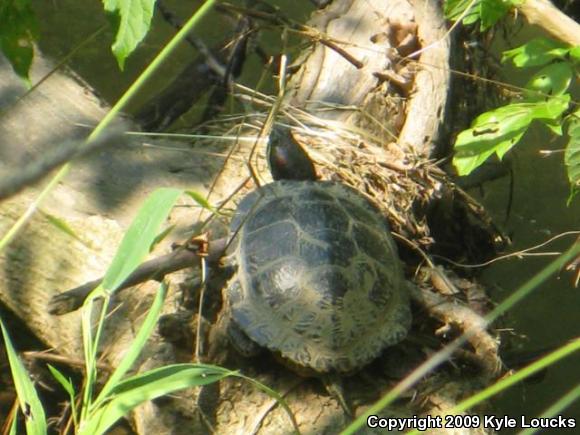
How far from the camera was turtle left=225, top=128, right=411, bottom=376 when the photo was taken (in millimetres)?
1976

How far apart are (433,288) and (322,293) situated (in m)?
0.48

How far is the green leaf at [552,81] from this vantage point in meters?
1.77

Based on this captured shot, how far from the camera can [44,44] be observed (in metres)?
4.29

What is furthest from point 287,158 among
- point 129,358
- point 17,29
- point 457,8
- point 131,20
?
point 129,358

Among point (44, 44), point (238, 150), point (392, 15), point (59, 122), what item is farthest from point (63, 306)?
point (44, 44)

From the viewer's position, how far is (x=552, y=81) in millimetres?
1777

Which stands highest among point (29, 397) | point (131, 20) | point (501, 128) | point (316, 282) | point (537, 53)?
point (131, 20)

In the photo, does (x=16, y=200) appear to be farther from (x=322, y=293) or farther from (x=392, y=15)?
→ (x=392, y=15)

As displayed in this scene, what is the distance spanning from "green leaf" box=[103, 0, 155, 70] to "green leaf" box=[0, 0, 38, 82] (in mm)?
336

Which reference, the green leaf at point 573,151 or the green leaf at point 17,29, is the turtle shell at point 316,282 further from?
the green leaf at point 17,29

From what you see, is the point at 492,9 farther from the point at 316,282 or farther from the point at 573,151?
the point at 316,282

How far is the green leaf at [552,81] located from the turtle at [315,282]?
0.56 metres

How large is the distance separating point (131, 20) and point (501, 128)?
78 cm

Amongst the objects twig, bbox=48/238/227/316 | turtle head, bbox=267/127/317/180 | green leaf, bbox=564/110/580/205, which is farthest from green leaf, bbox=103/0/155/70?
turtle head, bbox=267/127/317/180
